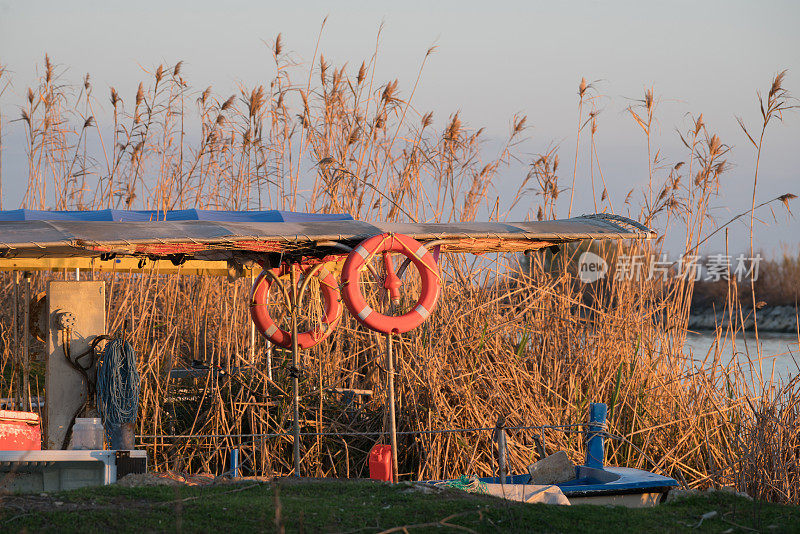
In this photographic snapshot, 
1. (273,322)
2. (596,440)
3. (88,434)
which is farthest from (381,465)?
(88,434)

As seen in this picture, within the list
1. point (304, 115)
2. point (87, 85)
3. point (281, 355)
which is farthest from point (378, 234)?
point (87, 85)

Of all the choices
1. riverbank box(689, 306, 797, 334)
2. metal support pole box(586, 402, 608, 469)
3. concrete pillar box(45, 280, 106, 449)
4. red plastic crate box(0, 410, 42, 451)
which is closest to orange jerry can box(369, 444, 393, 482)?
metal support pole box(586, 402, 608, 469)

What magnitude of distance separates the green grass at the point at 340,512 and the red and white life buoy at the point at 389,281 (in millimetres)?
992

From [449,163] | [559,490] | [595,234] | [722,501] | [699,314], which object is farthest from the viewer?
[699,314]

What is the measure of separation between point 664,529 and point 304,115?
5535 mm

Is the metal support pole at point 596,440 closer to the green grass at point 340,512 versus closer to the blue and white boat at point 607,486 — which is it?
the blue and white boat at point 607,486

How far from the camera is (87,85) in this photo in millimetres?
8508

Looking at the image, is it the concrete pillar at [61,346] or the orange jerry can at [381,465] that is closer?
the orange jerry can at [381,465]

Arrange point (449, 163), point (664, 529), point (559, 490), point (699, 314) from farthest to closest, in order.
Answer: point (699, 314)
point (449, 163)
point (559, 490)
point (664, 529)

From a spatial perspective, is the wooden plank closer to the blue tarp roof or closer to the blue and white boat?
the blue tarp roof

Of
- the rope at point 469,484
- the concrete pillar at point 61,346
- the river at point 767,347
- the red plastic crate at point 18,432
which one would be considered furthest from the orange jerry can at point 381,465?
the river at point 767,347

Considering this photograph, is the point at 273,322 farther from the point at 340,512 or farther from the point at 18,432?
the point at 340,512

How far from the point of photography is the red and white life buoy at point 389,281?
4.80 meters

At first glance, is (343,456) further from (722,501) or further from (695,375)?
(722,501)
